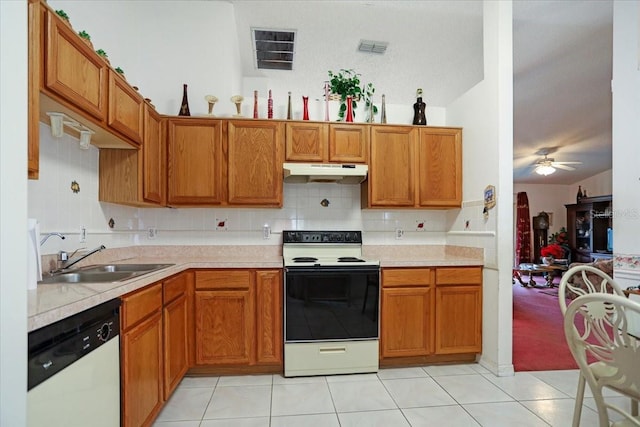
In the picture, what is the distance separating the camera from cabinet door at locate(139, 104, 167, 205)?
2.48 meters

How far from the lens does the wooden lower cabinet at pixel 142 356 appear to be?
5.01 ft

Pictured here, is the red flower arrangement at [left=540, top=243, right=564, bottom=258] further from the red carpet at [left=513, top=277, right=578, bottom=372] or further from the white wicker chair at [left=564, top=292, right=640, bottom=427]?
the white wicker chair at [left=564, top=292, right=640, bottom=427]

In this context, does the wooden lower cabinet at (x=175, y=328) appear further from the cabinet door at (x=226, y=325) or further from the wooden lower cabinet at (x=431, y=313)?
the wooden lower cabinet at (x=431, y=313)

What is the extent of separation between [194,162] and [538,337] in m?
3.78

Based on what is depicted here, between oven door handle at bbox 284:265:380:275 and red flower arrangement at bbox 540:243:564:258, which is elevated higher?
oven door handle at bbox 284:265:380:275

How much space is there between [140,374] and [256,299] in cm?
99

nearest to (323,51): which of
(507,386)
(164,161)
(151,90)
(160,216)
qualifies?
(151,90)

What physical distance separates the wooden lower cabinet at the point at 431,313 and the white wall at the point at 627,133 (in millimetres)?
1015

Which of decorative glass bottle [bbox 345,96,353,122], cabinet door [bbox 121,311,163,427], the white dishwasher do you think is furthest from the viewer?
decorative glass bottle [bbox 345,96,353,122]

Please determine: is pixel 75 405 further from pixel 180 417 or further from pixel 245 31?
pixel 245 31

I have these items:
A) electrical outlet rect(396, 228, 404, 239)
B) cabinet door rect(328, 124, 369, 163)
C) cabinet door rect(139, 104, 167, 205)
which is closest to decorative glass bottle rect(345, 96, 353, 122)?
cabinet door rect(328, 124, 369, 163)

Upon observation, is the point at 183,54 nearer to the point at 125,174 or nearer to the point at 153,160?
the point at 153,160

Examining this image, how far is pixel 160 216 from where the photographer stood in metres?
3.05

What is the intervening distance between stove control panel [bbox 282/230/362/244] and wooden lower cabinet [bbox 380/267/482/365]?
21.7 inches
